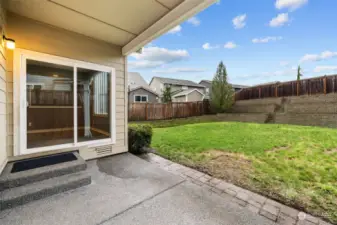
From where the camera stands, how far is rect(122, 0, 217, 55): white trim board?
195cm

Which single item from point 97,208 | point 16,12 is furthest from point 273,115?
point 16,12

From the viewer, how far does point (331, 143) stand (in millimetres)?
4406

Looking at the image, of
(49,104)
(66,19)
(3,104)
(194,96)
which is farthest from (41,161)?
(194,96)

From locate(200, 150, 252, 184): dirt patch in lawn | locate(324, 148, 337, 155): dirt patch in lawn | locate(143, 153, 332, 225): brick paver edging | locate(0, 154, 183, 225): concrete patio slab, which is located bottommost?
locate(143, 153, 332, 225): brick paver edging

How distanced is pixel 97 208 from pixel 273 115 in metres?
11.9

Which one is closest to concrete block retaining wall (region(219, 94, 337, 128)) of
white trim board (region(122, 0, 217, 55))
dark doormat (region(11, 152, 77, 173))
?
white trim board (region(122, 0, 217, 55))

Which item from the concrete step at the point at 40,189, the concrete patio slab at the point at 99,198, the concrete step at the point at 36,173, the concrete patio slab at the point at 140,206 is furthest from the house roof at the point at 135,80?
the concrete patio slab at the point at 140,206

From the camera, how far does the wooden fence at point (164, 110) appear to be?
11.5 m

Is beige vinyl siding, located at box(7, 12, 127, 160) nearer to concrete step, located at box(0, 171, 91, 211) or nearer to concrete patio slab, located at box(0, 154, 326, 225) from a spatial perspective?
concrete step, located at box(0, 171, 91, 211)

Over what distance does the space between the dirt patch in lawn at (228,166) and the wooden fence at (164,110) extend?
8349mm

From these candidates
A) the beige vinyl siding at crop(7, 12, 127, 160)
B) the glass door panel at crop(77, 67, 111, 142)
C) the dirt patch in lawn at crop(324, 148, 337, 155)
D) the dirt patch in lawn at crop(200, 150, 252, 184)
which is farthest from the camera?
the dirt patch in lawn at crop(324, 148, 337, 155)

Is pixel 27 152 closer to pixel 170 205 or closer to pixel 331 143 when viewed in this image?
pixel 170 205

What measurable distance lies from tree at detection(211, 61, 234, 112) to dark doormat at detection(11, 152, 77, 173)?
12.0 m

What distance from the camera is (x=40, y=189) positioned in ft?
6.29
